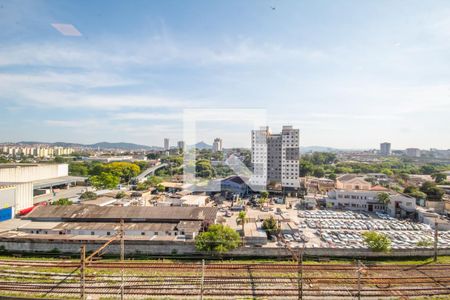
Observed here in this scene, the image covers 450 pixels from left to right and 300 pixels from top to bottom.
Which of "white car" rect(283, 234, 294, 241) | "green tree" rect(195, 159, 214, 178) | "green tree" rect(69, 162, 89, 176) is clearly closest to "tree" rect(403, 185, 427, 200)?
"white car" rect(283, 234, 294, 241)

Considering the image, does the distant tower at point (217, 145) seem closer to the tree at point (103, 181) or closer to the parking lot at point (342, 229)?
A: the parking lot at point (342, 229)

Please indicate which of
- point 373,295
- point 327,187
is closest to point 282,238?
point 373,295

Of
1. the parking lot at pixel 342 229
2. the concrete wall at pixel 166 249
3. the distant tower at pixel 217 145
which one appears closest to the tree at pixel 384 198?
the parking lot at pixel 342 229

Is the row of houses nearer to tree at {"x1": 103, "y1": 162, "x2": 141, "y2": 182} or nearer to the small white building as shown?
the small white building

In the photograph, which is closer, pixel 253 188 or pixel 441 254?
pixel 441 254

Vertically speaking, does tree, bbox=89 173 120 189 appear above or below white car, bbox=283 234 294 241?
above

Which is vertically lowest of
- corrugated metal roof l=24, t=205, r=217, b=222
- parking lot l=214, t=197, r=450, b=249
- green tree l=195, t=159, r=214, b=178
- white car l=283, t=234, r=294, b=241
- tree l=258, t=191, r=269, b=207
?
parking lot l=214, t=197, r=450, b=249

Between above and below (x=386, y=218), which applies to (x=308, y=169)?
above

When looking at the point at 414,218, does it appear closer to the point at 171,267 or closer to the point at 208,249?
the point at 208,249
